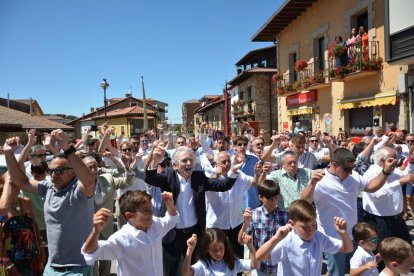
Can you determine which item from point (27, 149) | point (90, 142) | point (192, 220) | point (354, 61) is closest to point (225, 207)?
point (192, 220)

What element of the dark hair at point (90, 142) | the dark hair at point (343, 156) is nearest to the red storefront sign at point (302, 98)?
the dark hair at point (90, 142)

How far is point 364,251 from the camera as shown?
3.34 metres

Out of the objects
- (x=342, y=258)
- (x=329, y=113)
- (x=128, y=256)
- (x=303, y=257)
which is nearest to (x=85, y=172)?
(x=128, y=256)

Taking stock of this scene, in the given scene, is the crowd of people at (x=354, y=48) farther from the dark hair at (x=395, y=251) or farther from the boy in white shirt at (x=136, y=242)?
the boy in white shirt at (x=136, y=242)

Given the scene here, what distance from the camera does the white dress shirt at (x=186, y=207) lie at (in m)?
3.78

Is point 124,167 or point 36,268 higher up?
point 124,167

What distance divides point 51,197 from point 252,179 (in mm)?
2287

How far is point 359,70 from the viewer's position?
12297 mm

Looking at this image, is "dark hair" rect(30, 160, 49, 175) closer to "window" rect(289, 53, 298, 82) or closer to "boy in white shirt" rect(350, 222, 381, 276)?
"boy in white shirt" rect(350, 222, 381, 276)

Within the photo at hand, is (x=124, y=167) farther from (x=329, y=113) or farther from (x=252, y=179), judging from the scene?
(x=329, y=113)

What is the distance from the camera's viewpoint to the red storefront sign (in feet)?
55.9

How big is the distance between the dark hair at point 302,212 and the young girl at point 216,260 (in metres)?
0.43

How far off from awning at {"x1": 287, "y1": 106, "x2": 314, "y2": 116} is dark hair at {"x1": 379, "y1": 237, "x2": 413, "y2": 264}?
14753 mm

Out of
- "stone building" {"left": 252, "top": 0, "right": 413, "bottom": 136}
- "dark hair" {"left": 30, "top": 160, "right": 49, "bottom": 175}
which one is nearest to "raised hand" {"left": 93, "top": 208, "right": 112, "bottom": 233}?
"dark hair" {"left": 30, "top": 160, "right": 49, "bottom": 175}
